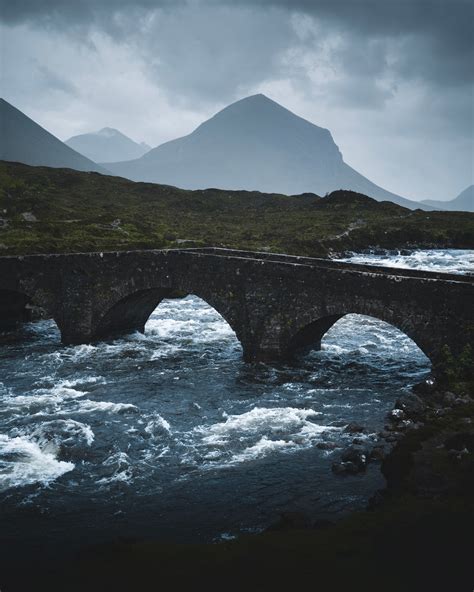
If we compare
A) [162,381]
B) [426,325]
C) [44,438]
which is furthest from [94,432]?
[426,325]

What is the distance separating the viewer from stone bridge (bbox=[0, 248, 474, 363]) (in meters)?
24.8

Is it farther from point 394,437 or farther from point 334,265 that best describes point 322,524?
point 334,265

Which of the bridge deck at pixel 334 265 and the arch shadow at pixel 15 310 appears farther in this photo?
the arch shadow at pixel 15 310

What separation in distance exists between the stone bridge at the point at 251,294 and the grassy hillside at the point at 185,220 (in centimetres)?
1793

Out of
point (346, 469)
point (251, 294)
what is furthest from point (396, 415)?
point (251, 294)

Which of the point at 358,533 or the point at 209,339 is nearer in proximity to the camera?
the point at 358,533

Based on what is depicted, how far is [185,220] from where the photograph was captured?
94.6 meters

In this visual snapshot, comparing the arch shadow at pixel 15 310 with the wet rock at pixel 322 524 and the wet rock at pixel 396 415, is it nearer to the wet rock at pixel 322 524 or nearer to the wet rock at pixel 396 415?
the wet rock at pixel 396 415

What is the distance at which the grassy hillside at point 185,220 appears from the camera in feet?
207

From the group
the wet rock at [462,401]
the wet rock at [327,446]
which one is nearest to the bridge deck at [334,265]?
the wet rock at [462,401]

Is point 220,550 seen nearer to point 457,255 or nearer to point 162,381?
point 162,381

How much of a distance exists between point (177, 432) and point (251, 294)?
987 cm

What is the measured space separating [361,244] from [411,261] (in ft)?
44.9

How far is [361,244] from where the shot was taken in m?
84.4
